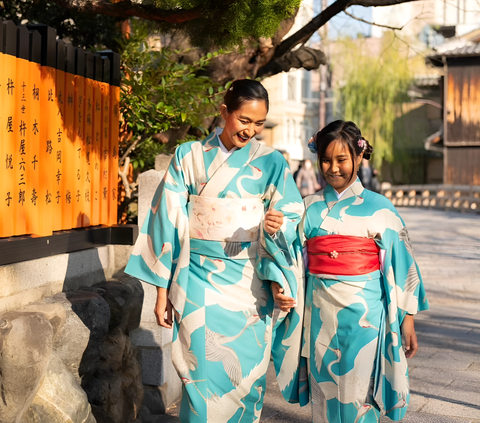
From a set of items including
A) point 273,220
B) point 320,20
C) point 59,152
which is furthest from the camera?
point 320,20

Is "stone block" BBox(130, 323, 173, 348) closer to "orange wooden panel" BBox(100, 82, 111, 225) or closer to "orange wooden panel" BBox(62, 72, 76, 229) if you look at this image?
"orange wooden panel" BBox(100, 82, 111, 225)

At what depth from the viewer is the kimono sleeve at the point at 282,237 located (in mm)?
3018

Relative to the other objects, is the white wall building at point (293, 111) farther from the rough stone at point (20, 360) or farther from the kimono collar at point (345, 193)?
the rough stone at point (20, 360)

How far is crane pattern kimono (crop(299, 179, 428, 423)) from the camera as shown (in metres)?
3.20

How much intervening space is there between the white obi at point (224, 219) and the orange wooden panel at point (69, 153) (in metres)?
1.09

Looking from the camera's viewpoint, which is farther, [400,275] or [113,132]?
[113,132]

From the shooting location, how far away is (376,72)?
31609mm

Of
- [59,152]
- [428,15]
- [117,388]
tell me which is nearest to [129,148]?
[59,152]

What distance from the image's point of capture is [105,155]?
436 centimetres

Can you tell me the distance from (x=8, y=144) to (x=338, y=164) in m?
1.68

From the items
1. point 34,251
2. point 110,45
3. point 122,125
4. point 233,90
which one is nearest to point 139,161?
point 122,125

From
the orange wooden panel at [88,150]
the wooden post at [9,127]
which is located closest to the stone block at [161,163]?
the orange wooden panel at [88,150]

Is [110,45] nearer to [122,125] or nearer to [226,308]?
[122,125]

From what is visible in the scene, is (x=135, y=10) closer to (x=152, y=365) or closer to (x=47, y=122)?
(x=47, y=122)
